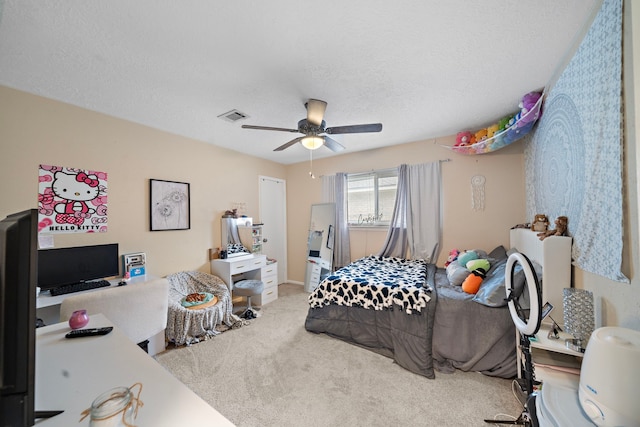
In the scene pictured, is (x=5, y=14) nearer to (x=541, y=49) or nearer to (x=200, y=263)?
(x=200, y=263)

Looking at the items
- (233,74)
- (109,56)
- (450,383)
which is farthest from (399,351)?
(109,56)

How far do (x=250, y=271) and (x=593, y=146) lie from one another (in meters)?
3.91

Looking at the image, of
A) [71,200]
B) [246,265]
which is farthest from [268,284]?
[71,200]

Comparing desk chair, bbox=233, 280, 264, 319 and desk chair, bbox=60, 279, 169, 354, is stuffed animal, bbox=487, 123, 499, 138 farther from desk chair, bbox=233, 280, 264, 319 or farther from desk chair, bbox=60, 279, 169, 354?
desk chair, bbox=60, 279, 169, 354

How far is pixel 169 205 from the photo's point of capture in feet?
10.2

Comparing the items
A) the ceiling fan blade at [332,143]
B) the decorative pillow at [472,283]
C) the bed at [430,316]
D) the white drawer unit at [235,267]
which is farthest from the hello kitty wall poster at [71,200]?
the decorative pillow at [472,283]

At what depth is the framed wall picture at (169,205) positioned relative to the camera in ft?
9.69

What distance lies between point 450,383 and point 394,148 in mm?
3165

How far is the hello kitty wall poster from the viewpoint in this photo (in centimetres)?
221

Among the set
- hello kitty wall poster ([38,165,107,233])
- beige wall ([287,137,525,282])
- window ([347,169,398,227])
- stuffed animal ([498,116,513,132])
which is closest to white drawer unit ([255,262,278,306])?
beige wall ([287,137,525,282])

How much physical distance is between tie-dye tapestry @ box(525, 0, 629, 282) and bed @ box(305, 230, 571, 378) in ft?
1.01

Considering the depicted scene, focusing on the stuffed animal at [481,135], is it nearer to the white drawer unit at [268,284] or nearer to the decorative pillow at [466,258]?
the decorative pillow at [466,258]

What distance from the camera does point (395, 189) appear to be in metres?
3.96

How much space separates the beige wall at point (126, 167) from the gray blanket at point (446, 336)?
2562mm
